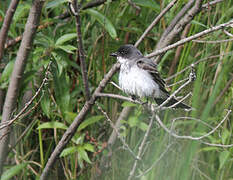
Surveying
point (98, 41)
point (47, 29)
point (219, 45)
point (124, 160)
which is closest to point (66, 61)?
point (47, 29)

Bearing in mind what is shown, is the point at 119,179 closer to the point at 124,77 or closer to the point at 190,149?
the point at 124,77

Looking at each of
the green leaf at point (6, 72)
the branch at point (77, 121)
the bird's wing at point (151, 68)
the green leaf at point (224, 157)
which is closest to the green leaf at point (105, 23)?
the bird's wing at point (151, 68)

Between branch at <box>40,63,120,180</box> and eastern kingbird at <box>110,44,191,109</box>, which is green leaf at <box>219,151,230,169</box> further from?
branch at <box>40,63,120,180</box>

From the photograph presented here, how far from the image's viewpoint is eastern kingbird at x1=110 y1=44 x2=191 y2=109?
253cm

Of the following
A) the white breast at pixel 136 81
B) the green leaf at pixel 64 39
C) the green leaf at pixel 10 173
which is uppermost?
the green leaf at pixel 64 39

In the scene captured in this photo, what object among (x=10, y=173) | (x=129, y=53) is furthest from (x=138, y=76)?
(x=10, y=173)

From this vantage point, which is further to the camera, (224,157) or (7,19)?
(224,157)

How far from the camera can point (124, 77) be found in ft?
8.40

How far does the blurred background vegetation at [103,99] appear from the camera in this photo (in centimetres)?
259

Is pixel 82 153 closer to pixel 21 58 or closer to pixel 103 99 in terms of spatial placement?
pixel 103 99

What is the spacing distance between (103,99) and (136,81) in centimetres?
61

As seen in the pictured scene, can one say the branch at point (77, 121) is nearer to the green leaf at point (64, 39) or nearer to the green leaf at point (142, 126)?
the green leaf at point (64, 39)

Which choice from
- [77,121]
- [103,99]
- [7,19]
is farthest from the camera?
[103,99]

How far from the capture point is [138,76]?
2578 mm
